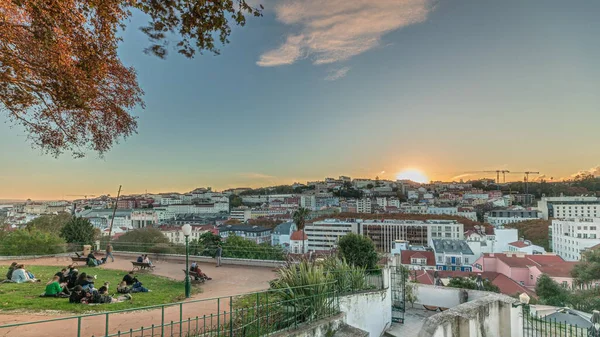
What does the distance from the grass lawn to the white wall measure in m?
4.13

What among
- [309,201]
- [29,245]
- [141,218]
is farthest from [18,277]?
[309,201]

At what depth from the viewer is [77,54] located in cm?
437

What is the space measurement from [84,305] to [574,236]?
77.2 meters

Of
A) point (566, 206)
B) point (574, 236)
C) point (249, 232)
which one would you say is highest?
point (566, 206)

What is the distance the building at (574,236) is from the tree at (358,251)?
64227mm

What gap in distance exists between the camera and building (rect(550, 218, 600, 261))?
56366 millimetres

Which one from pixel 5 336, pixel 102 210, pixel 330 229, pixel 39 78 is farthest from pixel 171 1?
pixel 102 210

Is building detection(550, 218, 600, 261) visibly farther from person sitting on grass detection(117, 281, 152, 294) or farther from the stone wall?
person sitting on grass detection(117, 281, 152, 294)

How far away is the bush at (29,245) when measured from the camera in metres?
15.4

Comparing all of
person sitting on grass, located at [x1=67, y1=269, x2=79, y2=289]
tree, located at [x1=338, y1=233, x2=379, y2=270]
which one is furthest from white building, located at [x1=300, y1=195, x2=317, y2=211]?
person sitting on grass, located at [x1=67, y1=269, x2=79, y2=289]

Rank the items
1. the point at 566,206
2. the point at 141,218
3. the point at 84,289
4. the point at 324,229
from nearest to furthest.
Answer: the point at 84,289 < the point at 324,229 < the point at 566,206 < the point at 141,218

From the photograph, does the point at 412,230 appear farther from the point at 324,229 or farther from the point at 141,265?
the point at 141,265

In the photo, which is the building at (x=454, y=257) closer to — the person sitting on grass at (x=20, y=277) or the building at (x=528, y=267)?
the building at (x=528, y=267)

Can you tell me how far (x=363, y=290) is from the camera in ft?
23.1
